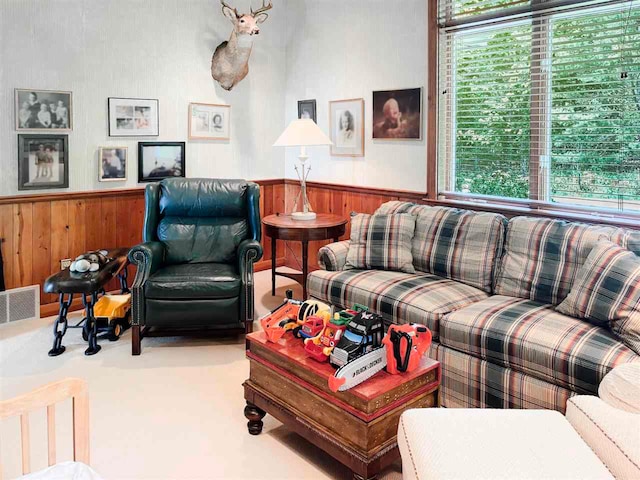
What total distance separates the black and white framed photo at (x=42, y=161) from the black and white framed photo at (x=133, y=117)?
0.41 m

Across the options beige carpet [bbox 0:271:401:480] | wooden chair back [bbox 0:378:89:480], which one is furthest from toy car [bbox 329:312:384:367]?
wooden chair back [bbox 0:378:89:480]

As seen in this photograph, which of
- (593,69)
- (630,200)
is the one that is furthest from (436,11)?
(630,200)

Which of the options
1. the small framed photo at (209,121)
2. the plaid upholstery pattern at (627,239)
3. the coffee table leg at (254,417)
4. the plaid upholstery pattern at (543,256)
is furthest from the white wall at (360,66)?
the coffee table leg at (254,417)

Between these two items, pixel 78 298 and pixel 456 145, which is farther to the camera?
pixel 78 298

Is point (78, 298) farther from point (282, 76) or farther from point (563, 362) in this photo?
point (563, 362)

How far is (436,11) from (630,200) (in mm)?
1874

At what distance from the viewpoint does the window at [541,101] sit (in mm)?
3143

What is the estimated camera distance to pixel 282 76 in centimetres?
547

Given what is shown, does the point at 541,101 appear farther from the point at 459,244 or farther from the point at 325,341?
the point at 325,341

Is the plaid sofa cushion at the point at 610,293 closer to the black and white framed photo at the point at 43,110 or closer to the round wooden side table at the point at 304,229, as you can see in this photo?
the round wooden side table at the point at 304,229

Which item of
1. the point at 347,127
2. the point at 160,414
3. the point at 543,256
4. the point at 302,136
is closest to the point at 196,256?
the point at 302,136

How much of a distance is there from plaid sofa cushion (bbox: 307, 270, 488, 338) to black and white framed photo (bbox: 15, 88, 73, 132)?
2.26 metres

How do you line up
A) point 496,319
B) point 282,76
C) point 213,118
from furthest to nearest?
1. point 282,76
2. point 213,118
3. point 496,319

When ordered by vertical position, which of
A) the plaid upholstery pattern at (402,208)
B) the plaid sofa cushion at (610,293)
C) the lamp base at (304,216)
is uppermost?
the plaid upholstery pattern at (402,208)
